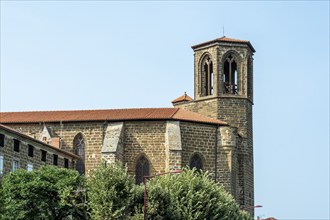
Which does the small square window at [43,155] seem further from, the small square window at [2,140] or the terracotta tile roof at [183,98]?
the terracotta tile roof at [183,98]

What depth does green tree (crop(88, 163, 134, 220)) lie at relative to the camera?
162ft

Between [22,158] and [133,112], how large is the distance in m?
18.4

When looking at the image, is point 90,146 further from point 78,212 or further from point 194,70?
point 78,212

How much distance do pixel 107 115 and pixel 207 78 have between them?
36.8 ft

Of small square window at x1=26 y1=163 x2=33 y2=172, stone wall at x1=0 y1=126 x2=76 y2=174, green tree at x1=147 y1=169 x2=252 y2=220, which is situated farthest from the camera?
small square window at x1=26 y1=163 x2=33 y2=172

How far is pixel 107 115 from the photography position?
75.6 meters

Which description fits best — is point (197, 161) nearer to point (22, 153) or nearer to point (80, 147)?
point (80, 147)

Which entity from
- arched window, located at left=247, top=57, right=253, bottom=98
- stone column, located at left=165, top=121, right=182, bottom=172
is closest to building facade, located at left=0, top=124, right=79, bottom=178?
Answer: stone column, located at left=165, top=121, right=182, bottom=172

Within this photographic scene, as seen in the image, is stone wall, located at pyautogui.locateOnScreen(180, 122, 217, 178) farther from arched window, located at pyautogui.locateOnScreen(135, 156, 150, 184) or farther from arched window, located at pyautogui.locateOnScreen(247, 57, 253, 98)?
arched window, located at pyautogui.locateOnScreen(247, 57, 253, 98)

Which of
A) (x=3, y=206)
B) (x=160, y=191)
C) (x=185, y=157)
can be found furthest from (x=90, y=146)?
(x=3, y=206)

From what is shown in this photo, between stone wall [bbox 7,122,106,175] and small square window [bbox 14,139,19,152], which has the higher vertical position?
stone wall [bbox 7,122,106,175]

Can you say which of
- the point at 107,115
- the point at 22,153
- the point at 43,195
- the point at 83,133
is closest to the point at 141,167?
the point at 107,115

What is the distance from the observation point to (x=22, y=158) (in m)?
59.5

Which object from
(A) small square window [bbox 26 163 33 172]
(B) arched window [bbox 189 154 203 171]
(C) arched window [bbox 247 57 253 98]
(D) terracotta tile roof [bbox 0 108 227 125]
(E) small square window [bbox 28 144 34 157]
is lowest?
(A) small square window [bbox 26 163 33 172]
